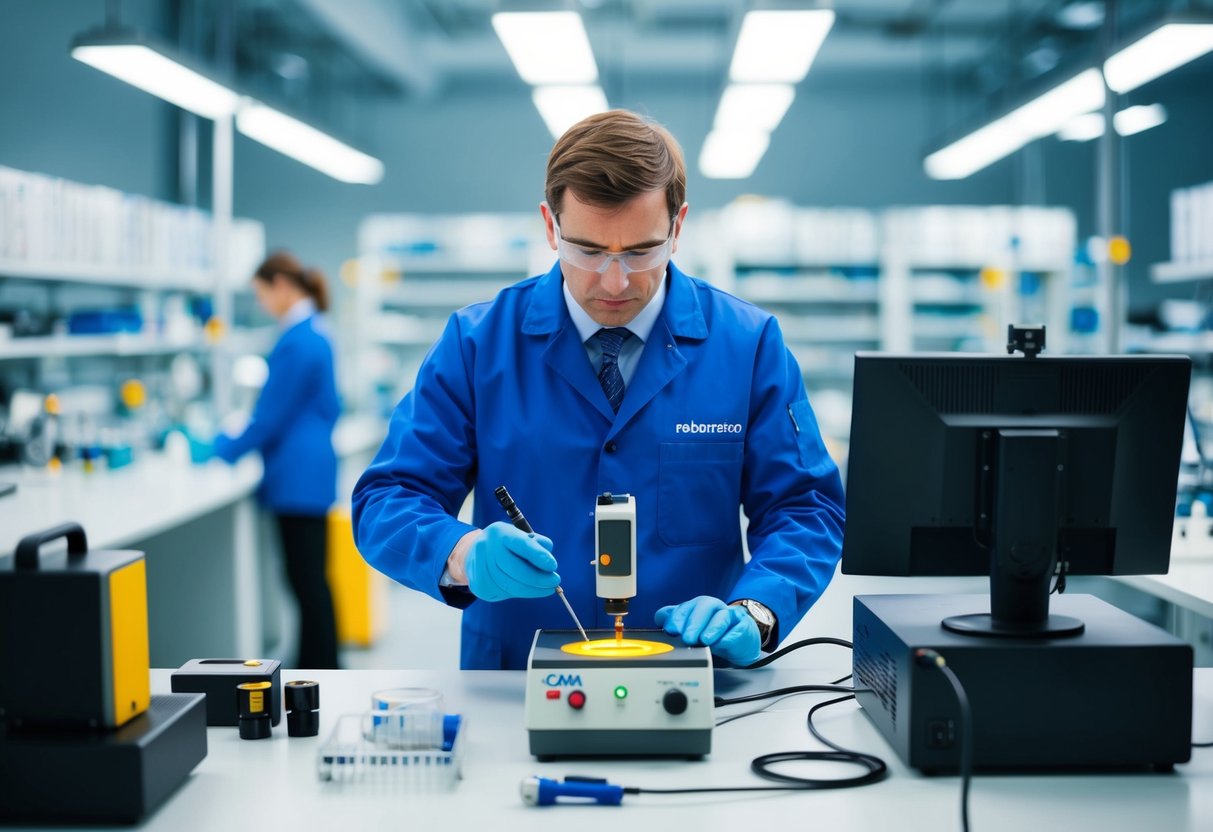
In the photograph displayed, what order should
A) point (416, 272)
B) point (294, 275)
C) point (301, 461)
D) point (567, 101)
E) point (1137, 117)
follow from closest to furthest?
point (301, 461), point (294, 275), point (567, 101), point (1137, 117), point (416, 272)

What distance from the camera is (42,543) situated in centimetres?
110

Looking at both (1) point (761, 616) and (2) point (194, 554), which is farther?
(2) point (194, 554)

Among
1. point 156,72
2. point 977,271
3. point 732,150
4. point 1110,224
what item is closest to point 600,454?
point 156,72

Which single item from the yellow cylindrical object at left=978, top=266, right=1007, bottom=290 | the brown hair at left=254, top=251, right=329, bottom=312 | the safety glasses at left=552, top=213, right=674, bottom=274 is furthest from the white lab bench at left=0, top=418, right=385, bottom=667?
the yellow cylindrical object at left=978, top=266, right=1007, bottom=290

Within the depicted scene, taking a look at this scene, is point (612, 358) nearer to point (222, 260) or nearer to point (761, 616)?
point (761, 616)

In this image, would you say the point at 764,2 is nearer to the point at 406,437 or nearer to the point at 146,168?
the point at 406,437

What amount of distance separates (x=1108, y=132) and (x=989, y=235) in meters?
3.40

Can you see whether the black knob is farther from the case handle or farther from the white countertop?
the case handle

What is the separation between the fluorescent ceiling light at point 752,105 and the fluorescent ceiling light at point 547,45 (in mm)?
732

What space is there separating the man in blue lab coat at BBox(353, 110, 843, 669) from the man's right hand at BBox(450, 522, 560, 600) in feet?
0.40

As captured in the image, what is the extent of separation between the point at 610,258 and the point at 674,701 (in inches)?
24.9

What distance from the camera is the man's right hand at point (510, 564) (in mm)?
1316

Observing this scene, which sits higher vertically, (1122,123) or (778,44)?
(1122,123)

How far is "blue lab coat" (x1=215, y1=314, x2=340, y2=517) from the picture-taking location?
389 centimetres
